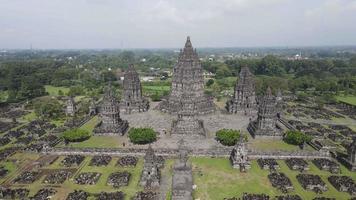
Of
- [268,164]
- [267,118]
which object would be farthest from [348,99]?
[268,164]

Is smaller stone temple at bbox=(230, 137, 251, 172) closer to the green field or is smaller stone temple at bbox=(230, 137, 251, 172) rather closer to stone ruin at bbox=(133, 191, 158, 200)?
stone ruin at bbox=(133, 191, 158, 200)

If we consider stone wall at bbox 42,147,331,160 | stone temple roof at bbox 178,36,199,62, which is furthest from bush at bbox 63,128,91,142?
stone temple roof at bbox 178,36,199,62

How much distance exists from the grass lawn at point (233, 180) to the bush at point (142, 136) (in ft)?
35.2

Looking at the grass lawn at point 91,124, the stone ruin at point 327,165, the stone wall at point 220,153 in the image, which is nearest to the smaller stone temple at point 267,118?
the stone wall at point 220,153

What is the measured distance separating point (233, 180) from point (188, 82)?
38762mm

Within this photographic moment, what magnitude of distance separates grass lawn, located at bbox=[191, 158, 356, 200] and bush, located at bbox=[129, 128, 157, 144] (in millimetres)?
10735

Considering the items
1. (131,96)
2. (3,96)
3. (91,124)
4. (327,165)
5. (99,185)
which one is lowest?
(3,96)

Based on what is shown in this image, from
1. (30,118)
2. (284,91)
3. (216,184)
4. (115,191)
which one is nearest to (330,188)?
(216,184)

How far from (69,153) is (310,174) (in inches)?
1612

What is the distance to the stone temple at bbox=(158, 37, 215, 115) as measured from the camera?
8175cm

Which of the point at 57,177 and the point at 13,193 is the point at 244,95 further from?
the point at 13,193

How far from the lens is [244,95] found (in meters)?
84.9

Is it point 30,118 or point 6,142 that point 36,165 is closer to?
point 6,142

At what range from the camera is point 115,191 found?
43875 mm
